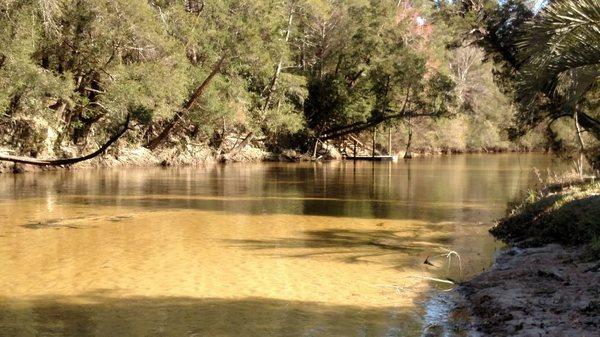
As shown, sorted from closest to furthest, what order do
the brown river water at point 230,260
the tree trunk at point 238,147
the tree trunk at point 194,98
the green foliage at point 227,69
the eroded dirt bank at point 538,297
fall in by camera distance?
the eroded dirt bank at point 538,297, the brown river water at point 230,260, the green foliage at point 227,69, the tree trunk at point 194,98, the tree trunk at point 238,147

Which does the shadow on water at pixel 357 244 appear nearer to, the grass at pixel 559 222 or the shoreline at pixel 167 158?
the grass at pixel 559 222

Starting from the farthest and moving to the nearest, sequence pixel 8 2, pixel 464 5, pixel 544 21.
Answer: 1. pixel 464 5
2. pixel 8 2
3. pixel 544 21

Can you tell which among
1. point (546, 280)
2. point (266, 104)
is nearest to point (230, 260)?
point (546, 280)

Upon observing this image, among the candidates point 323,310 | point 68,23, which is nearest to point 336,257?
point 323,310

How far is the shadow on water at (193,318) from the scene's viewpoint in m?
6.54

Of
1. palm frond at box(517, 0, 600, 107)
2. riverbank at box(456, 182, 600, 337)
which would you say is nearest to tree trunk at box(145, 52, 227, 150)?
riverbank at box(456, 182, 600, 337)

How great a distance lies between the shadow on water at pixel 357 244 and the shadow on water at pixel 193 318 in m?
2.87

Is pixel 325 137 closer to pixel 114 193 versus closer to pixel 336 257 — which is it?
pixel 114 193

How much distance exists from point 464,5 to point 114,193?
14097mm

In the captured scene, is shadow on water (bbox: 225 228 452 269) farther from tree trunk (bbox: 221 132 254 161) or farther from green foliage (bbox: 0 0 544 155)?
tree trunk (bbox: 221 132 254 161)

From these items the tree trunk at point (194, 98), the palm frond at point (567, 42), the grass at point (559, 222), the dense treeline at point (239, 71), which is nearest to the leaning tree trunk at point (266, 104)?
the dense treeline at point (239, 71)

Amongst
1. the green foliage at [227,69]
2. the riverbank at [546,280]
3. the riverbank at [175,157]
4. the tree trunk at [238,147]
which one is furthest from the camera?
the tree trunk at [238,147]

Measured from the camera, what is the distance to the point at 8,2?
15508 mm

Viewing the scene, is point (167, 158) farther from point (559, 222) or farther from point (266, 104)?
point (559, 222)
